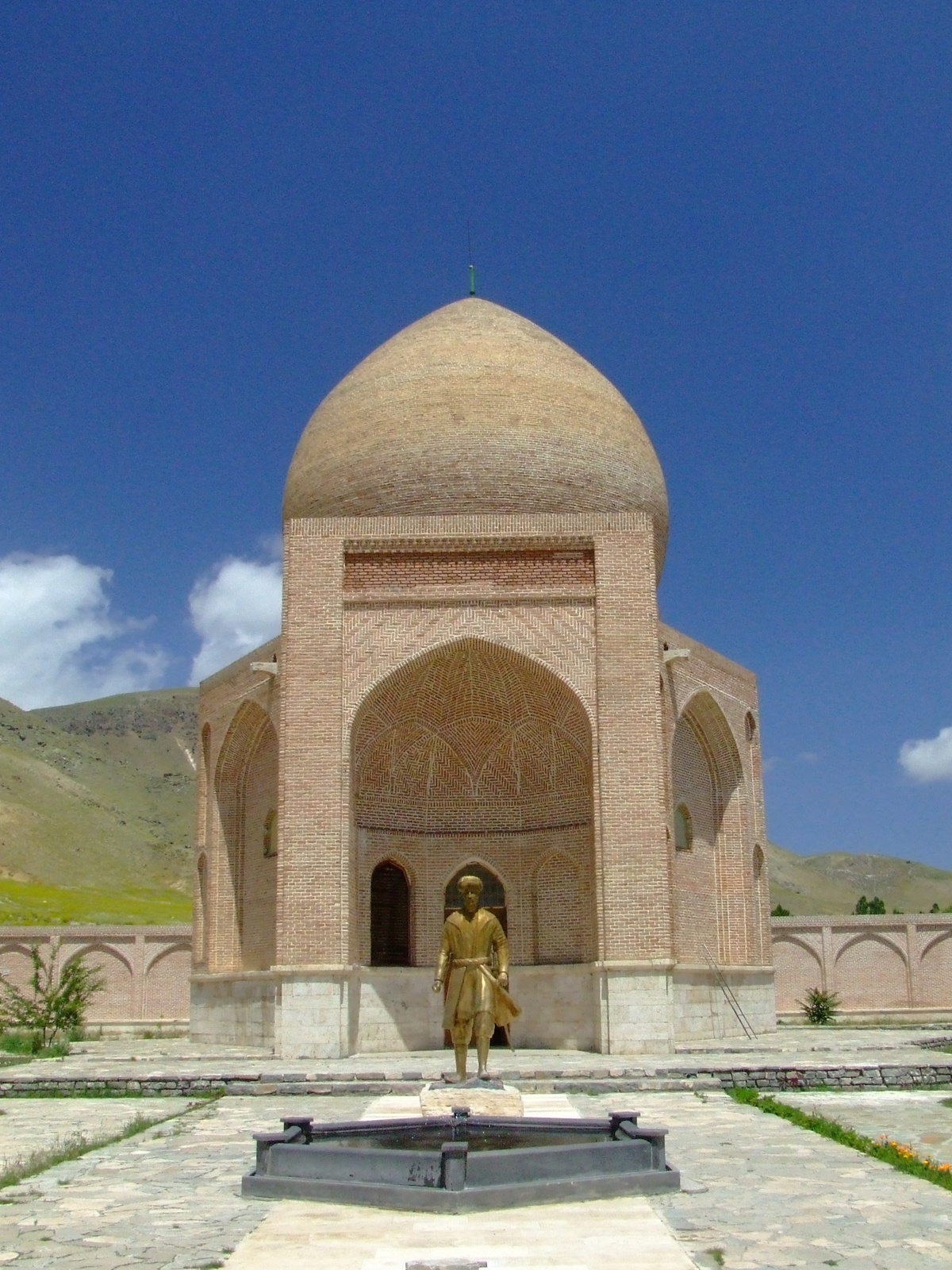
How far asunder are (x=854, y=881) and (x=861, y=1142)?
72339mm

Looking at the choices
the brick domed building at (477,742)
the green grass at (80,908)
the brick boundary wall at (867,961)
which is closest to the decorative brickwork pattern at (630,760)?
the brick domed building at (477,742)

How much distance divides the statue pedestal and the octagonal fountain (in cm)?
128

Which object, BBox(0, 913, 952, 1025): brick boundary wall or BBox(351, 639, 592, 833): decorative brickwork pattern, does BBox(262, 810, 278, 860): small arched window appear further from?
BBox(0, 913, 952, 1025): brick boundary wall

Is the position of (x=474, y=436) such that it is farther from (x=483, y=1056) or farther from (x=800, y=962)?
(x=800, y=962)

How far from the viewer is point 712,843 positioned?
Result: 17.0m

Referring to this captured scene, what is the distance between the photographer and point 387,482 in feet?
51.7

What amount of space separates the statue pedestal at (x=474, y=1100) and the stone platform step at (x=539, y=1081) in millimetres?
2466

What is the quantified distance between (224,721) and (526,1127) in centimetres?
1107

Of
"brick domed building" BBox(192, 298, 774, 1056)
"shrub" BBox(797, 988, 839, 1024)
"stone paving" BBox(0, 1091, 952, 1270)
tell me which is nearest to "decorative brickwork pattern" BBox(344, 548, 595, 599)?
"brick domed building" BBox(192, 298, 774, 1056)

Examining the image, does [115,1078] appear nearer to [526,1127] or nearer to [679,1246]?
[526,1127]

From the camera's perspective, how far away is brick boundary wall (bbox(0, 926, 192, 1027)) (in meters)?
20.2

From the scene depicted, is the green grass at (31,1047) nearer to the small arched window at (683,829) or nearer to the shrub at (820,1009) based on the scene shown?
the small arched window at (683,829)

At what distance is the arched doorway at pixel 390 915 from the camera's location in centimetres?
1527

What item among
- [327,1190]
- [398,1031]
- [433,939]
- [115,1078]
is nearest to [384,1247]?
[327,1190]
